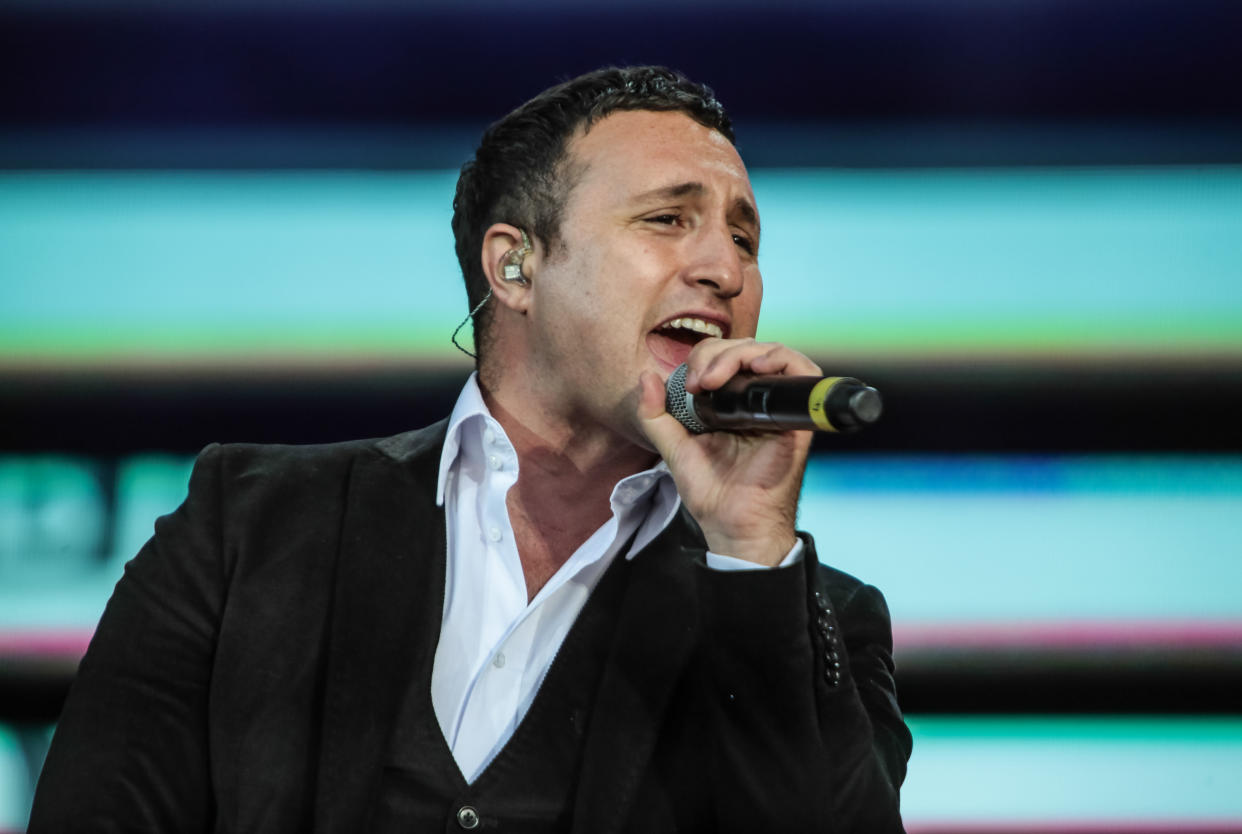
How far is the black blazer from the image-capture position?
1373mm

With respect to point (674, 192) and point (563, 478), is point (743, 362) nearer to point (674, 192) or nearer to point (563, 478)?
point (674, 192)

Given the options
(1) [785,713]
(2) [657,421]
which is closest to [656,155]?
(2) [657,421]

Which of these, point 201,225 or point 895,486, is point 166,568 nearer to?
point 201,225

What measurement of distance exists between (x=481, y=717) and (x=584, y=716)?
139mm

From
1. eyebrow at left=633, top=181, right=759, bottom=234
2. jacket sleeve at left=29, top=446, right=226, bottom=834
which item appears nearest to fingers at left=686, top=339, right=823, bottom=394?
eyebrow at left=633, top=181, right=759, bottom=234

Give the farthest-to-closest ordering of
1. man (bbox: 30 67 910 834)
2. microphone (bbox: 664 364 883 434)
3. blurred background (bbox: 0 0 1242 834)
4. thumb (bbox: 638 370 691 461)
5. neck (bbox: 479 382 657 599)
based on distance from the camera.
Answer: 1. blurred background (bbox: 0 0 1242 834)
2. neck (bbox: 479 382 657 599)
3. thumb (bbox: 638 370 691 461)
4. man (bbox: 30 67 910 834)
5. microphone (bbox: 664 364 883 434)

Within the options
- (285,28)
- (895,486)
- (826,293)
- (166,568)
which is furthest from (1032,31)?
(166,568)

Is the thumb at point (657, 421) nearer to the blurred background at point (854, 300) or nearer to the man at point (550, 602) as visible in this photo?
the man at point (550, 602)

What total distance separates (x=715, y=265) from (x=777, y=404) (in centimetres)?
45

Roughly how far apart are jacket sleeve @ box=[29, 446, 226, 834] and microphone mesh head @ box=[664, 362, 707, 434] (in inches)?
25.2

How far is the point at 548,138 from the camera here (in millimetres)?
1809

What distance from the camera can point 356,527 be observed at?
1574 mm

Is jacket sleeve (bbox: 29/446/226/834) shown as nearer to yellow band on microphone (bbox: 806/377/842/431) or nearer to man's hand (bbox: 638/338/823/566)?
man's hand (bbox: 638/338/823/566)

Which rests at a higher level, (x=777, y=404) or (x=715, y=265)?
(x=715, y=265)
